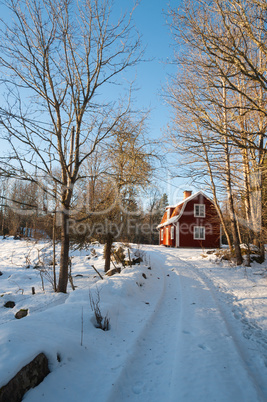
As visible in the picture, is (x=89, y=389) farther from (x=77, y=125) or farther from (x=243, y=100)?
(x=243, y=100)

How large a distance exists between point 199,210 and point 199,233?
8.83 ft

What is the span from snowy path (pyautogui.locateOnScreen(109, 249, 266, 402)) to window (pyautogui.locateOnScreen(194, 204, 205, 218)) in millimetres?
22044

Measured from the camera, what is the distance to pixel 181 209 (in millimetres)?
26125

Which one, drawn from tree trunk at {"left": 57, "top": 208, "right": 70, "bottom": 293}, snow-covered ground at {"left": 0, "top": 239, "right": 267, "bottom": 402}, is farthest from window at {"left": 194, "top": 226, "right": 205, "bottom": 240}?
tree trunk at {"left": 57, "top": 208, "right": 70, "bottom": 293}

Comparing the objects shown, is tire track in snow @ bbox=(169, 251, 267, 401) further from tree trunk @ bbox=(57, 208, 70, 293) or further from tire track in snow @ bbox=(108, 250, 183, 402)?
tree trunk @ bbox=(57, 208, 70, 293)

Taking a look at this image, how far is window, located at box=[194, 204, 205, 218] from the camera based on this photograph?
86.2 feet

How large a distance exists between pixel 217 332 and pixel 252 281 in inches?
202

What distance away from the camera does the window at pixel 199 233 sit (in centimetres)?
2575

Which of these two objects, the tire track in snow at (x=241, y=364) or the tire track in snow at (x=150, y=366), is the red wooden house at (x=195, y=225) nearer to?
the tire track in snow at (x=241, y=364)

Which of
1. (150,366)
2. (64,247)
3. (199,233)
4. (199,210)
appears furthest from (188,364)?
→ (199,210)

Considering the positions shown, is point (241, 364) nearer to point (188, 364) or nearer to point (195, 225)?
point (188, 364)

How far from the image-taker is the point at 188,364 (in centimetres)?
304

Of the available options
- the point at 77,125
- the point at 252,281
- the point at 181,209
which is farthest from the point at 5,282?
the point at 181,209

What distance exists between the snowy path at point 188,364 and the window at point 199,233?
21.5 meters
